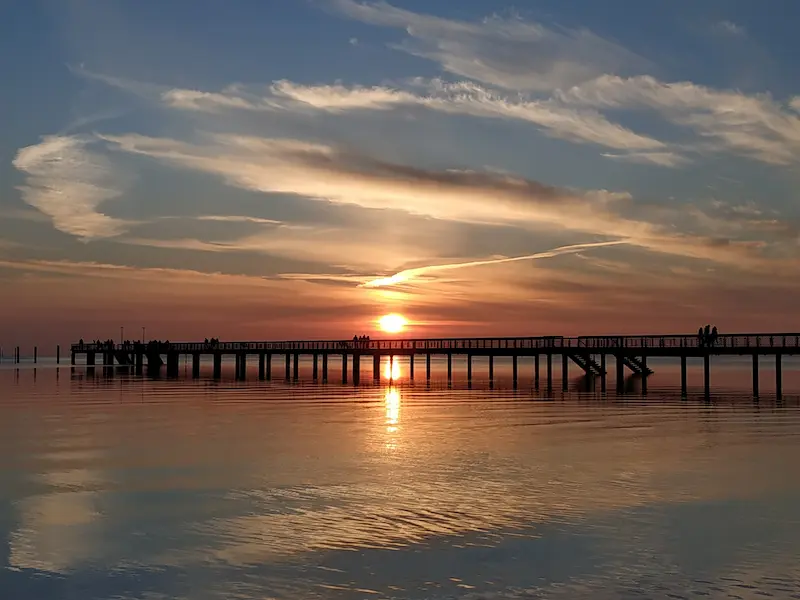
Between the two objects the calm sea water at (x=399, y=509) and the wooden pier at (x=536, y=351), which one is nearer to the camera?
the calm sea water at (x=399, y=509)

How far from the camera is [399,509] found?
56.9ft

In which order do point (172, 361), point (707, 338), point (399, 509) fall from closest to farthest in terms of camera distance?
point (399, 509)
point (707, 338)
point (172, 361)

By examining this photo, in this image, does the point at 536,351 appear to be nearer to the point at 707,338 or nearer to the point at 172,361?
the point at 707,338

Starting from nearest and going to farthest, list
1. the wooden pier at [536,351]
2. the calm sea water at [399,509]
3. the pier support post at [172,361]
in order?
the calm sea water at [399,509] → the wooden pier at [536,351] → the pier support post at [172,361]

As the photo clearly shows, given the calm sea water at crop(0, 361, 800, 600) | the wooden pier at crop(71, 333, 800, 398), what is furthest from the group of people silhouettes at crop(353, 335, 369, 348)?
the calm sea water at crop(0, 361, 800, 600)

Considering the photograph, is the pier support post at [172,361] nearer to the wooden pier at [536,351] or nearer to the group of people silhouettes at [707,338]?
the wooden pier at [536,351]

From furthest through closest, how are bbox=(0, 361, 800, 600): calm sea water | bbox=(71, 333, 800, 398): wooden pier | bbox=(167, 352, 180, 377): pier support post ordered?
bbox=(167, 352, 180, 377): pier support post < bbox=(71, 333, 800, 398): wooden pier < bbox=(0, 361, 800, 600): calm sea water

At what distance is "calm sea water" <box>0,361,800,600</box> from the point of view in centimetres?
1265

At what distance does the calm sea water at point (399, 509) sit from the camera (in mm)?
12648

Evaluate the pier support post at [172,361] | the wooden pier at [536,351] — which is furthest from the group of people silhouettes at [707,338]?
the pier support post at [172,361]

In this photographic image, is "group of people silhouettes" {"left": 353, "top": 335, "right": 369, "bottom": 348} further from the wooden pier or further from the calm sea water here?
the calm sea water

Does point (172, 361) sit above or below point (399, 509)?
above

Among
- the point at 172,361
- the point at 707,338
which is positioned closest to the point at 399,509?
the point at 707,338

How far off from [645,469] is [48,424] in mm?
22882
